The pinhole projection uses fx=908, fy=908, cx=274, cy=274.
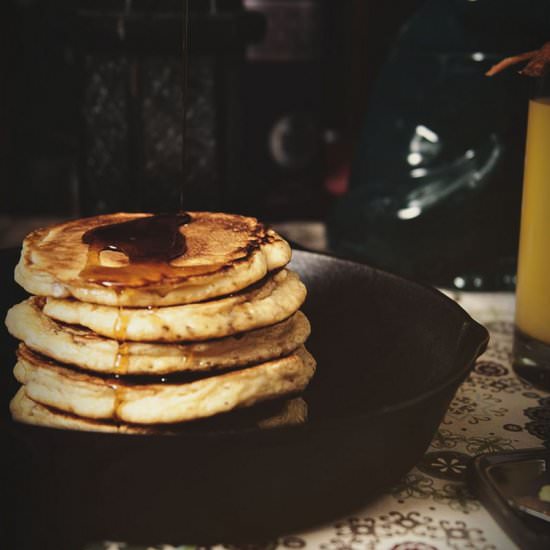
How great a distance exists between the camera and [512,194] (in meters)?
1.90

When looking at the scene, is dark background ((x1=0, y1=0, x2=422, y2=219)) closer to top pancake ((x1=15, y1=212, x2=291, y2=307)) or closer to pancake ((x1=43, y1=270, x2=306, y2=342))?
top pancake ((x1=15, y1=212, x2=291, y2=307))

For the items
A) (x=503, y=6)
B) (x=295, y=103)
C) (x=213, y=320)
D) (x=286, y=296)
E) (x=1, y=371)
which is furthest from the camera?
(x=295, y=103)

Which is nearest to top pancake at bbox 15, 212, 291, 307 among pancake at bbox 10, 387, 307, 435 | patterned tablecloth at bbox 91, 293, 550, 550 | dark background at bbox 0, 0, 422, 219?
pancake at bbox 10, 387, 307, 435

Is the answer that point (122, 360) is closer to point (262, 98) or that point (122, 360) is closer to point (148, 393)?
point (148, 393)

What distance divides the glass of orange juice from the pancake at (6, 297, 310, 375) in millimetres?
443

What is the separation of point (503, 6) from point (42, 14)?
1666mm

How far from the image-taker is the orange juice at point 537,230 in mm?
1272

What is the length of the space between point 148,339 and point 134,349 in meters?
0.02

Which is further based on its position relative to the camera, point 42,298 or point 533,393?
point 533,393

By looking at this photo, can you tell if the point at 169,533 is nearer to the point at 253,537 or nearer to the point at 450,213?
the point at 253,537

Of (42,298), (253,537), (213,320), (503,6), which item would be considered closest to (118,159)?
(503,6)

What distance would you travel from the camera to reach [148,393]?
3.01 feet

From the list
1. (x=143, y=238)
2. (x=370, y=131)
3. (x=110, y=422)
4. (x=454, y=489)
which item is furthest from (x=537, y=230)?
(x=370, y=131)

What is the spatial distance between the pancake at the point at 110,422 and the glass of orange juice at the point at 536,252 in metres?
0.41
